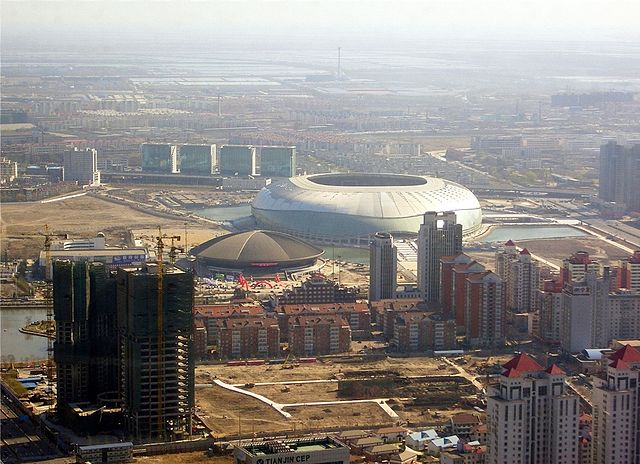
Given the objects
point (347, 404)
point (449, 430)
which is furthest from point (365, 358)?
point (449, 430)

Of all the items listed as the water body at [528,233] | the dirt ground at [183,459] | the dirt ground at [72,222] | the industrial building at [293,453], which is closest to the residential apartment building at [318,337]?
the dirt ground at [183,459]

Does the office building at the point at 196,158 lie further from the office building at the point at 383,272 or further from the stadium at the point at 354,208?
the office building at the point at 383,272

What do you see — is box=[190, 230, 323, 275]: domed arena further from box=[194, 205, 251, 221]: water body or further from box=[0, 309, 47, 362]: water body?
box=[194, 205, 251, 221]: water body

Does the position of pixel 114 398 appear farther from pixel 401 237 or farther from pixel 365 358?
pixel 401 237

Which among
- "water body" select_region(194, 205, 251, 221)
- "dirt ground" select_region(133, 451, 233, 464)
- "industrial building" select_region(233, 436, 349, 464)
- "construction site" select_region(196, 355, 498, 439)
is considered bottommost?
"dirt ground" select_region(133, 451, 233, 464)

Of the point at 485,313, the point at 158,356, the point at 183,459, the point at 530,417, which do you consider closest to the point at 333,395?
the point at 158,356

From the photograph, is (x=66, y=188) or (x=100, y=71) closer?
(x=66, y=188)

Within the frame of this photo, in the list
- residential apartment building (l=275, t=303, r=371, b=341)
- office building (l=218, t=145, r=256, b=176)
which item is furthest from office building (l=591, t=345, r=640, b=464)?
office building (l=218, t=145, r=256, b=176)
